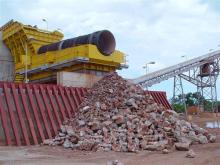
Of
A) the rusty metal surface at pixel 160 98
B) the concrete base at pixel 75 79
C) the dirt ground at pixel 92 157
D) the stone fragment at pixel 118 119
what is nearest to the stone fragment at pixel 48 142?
the dirt ground at pixel 92 157

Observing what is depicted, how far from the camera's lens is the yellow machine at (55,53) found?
2747 cm

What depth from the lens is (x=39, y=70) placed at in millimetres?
30812

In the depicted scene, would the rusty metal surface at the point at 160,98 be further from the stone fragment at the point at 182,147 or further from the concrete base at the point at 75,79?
the stone fragment at the point at 182,147

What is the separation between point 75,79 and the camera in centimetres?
2500

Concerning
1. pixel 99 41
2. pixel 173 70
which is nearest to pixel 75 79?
pixel 99 41

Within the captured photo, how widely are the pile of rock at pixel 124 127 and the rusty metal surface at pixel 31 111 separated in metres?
0.64

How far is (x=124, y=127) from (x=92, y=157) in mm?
3658

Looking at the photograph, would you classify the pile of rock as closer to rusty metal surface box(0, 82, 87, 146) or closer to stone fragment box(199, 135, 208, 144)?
stone fragment box(199, 135, 208, 144)

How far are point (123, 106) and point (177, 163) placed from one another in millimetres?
7679

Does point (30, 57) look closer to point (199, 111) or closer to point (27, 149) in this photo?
point (27, 149)

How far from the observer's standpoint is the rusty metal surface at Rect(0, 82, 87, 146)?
17.0 metres

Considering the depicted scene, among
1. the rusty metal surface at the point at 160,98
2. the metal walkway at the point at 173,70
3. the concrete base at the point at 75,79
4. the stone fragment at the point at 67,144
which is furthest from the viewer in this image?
the metal walkway at the point at 173,70

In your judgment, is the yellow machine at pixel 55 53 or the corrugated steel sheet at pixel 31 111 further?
the yellow machine at pixel 55 53

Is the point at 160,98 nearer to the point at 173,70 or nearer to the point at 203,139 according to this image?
the point at 203,139
